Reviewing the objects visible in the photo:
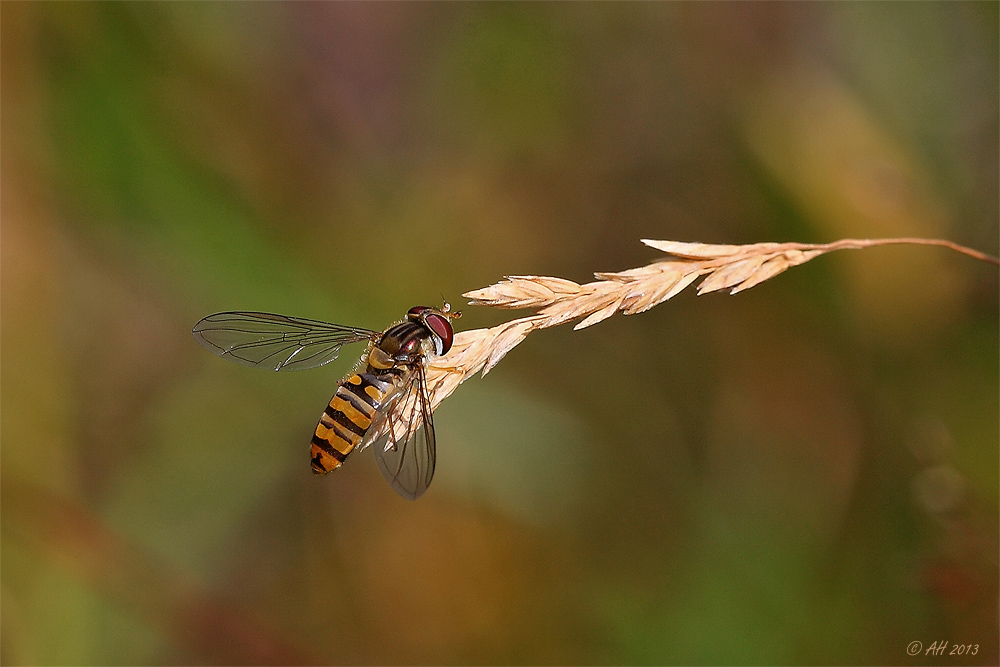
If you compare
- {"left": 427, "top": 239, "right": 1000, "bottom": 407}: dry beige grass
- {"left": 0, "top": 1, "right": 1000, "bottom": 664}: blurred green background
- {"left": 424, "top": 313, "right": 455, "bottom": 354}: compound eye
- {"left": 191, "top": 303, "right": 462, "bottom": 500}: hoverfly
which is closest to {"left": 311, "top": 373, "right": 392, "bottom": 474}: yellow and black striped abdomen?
{"left": 191, "top": 303, "right": 462, "bottom": 500}: hoverfly

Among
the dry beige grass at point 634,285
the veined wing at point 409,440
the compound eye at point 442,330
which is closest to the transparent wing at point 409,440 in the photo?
the veined wing at point 409,440

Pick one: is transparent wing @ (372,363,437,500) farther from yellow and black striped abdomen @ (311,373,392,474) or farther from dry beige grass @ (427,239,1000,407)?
dry beige grass @ (427,239,1000,407)

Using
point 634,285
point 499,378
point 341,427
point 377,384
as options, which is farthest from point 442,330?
point 499,378

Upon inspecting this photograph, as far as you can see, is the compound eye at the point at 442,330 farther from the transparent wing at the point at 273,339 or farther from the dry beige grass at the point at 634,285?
the transparent wing at the point at 273,339

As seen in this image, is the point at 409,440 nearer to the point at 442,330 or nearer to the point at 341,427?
the point at 341,427

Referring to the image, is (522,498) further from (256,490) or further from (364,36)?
(364,36)

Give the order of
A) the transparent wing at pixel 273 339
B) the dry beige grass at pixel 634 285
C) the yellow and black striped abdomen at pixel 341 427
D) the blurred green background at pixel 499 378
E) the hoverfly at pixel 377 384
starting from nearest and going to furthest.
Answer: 1. the dry beige grass at pixel 634 285
2. the hoverfly at pixel 377 384
3. the yellow and black striped abdomen at pixel 341 427
4. the transparent wing at pixel 273 339
5. the blurred green background at pixel 499 378

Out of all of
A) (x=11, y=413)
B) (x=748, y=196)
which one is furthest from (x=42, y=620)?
(x=748, y=196)

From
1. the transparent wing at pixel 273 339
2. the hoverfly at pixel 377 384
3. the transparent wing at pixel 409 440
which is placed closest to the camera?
the transparent wing at pixel 409 440
